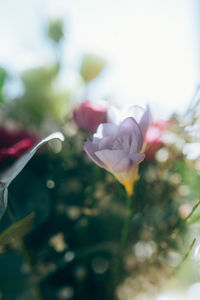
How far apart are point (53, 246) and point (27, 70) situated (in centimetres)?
21

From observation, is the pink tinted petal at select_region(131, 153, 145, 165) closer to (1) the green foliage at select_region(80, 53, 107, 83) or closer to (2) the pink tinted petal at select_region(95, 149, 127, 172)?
(2) the pink tinted petal at select_region(95, 149, 127, 172)

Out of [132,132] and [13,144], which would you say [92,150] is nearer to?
[132,132]

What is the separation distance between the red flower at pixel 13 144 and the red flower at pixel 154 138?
108mm

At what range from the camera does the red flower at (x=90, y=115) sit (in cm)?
30

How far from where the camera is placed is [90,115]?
306mm

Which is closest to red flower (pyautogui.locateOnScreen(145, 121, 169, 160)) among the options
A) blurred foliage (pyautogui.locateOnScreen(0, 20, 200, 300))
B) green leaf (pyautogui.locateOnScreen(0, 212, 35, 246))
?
blurred foliage (pyautogui.locateOnScreen(0, 20, 200, 300))

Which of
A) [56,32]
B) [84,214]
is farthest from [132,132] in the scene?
[56,32]

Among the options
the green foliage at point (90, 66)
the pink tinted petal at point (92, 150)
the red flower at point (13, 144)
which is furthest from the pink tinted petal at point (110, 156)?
the green foliage at point (90, 66)

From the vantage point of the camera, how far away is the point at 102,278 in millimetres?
375

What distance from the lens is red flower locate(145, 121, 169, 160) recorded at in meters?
0.28

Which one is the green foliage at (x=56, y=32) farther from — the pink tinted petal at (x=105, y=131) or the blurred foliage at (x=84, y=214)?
the pink tinted petal at (x=105, y=131)

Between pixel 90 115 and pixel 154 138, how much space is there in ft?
0.22

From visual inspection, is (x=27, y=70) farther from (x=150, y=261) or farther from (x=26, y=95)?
(x=150, y=261)

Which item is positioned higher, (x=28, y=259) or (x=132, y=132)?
(x=132, y=132)
